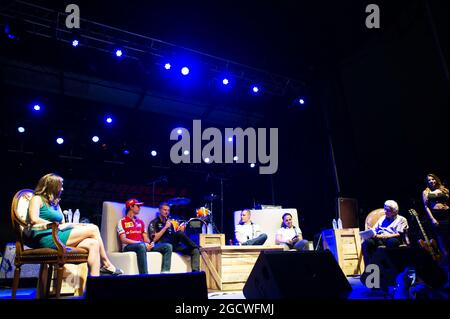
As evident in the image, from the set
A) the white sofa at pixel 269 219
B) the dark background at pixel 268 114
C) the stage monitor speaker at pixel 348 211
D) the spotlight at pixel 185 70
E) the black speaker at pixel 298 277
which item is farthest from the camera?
the spotlight at pixel 185 70

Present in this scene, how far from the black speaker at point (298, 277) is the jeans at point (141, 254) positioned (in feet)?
6.16

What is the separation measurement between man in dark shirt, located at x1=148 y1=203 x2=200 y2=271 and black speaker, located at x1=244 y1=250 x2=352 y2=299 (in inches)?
82.9

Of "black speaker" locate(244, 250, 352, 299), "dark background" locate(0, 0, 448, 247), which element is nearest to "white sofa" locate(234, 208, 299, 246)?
"dark background" locate(0, 0, 448, 247)

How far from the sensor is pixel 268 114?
8578mm

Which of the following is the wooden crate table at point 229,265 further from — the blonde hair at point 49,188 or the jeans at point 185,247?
the blonde hair at point 49,188

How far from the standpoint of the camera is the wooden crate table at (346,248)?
5.00m

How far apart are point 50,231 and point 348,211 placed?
465 centimetres

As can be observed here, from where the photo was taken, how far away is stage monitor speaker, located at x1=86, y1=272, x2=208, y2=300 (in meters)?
1.58

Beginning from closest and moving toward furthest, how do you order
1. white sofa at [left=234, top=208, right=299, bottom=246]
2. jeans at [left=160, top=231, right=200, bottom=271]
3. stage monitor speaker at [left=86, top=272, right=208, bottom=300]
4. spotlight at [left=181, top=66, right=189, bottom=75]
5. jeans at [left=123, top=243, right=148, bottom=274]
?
stage monitor speaker at [left=86, top=272, right=208, bottom=300]
jeans at [left=123, top=243, right=148, bottom=274]
jeans at [left=160, top=231, right=200, bottom=271]
white sofa at [left=234, top=208, right=299, bottom=246]
spotlight at [left=181, top=66, right=189, bottom=75]

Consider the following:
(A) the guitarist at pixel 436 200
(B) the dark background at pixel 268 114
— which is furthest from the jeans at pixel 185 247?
(B) the dark background at pixel 268 114

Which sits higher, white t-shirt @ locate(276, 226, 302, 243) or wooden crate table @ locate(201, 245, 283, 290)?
white t-shirt @ locate(276, 226, 302, 243)

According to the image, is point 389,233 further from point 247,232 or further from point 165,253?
point 165,253

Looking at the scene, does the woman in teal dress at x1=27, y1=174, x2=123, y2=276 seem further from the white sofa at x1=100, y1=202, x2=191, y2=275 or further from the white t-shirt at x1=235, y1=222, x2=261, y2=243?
the white t-shirt at x1=235, y1=222, x2=261, y2=243

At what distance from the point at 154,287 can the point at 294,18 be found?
5028 millimetres
